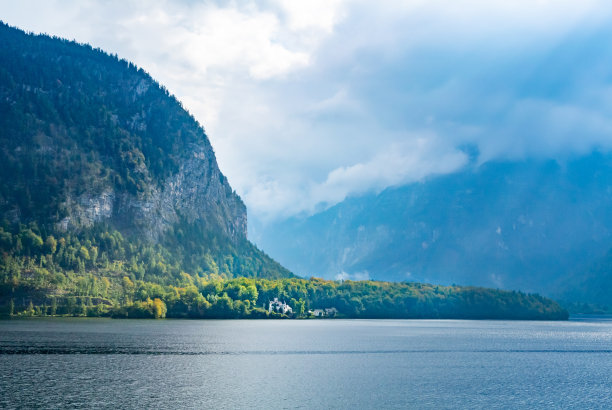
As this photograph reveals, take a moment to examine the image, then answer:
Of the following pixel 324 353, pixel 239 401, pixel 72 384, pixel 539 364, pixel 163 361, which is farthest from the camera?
pixel 324 353

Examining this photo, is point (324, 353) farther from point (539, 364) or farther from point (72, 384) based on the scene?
point (72, 384)

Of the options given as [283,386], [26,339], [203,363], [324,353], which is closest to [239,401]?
[283,386]

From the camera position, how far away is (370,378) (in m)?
140

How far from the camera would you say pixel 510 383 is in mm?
137625

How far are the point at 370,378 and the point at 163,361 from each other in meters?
Answer: 55.3

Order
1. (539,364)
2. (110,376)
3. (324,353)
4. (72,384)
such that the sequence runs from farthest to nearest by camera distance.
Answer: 1. (324,353)
2. (539,364)
3. (110,376)
4. (72,384)

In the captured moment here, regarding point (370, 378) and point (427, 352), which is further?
point (427, 352)

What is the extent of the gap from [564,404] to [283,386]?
5286 centimetres

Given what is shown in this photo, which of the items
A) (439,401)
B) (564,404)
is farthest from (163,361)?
(564,404)

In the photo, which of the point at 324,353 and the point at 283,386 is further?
the point at 324,353

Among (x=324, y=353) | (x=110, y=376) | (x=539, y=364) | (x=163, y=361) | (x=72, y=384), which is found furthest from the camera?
(x=324, y=353)

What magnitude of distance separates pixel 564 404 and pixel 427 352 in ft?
284

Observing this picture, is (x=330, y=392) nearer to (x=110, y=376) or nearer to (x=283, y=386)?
(x=283, y=386)

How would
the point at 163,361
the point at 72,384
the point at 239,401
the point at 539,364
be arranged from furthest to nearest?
the point at 539,364
the point at 163,361
the point at 72,384
the point at 239,401
